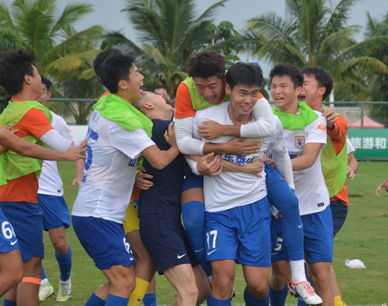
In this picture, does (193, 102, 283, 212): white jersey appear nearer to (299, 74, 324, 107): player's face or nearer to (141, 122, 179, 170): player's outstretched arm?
(141, 122, 179, 170): player's outstretched arm

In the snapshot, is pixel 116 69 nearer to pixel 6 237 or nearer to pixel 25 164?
pixel 25 164

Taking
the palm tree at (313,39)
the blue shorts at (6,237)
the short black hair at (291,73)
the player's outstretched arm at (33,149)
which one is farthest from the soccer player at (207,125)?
the palm tree at (313,39)

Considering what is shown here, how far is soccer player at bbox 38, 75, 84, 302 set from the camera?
538cm

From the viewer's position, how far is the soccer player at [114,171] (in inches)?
144

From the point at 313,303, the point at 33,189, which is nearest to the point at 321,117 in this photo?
the point at 313,303

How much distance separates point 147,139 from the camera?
3.65 m

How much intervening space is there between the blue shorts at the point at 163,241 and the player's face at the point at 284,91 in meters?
1.55

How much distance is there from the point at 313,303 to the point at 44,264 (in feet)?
13.9

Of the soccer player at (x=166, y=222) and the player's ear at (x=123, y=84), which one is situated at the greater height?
the player's ear at (x=123, y=84)

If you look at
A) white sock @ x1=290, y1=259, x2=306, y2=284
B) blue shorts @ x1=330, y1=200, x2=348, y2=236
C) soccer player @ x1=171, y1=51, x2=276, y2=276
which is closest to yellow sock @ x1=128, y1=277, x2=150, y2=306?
soccer player @ x1=171, y1=51, x2=276, y2=276

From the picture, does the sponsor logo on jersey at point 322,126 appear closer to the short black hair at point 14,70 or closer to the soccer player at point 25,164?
the soccer player at point 25,164

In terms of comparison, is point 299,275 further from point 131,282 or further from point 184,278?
point 131,282

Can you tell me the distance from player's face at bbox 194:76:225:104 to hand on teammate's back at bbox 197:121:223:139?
0.21 m

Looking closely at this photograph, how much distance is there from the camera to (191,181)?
4.07 m
